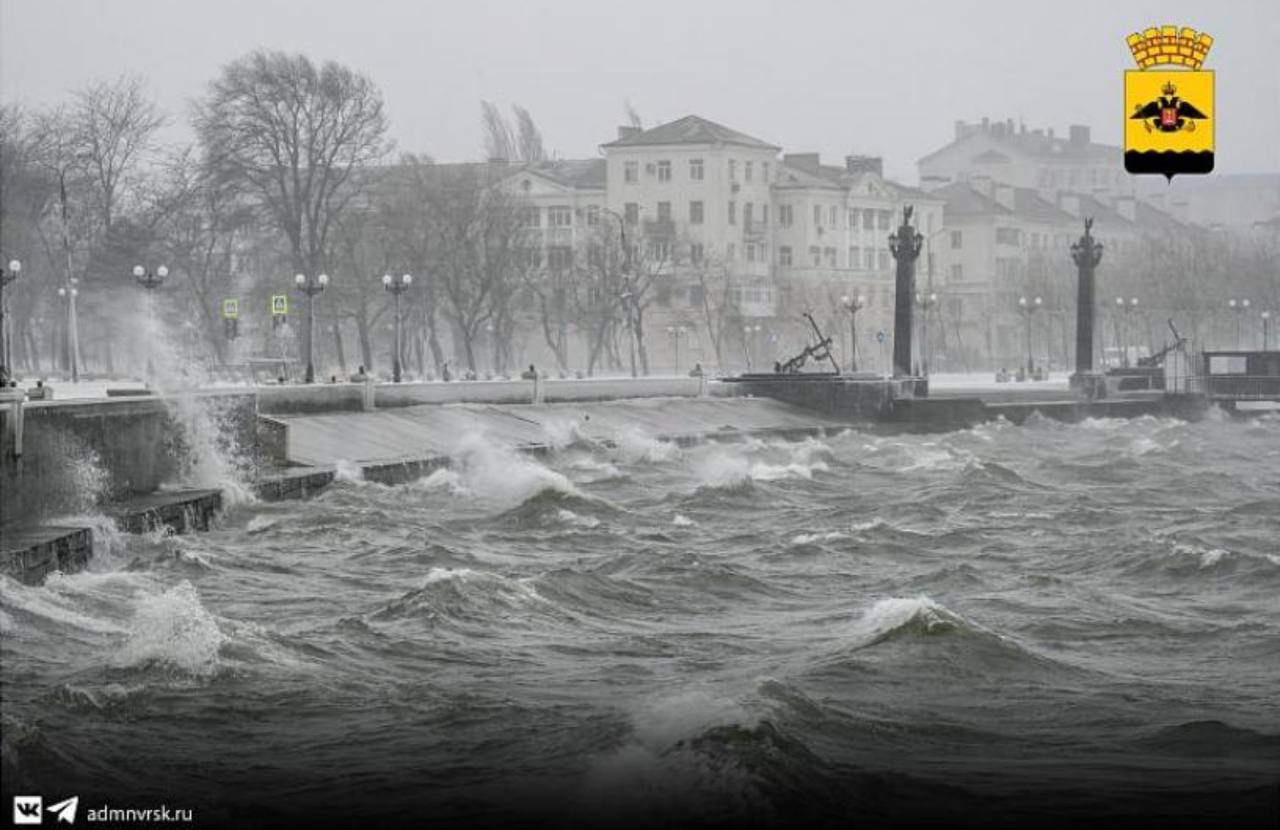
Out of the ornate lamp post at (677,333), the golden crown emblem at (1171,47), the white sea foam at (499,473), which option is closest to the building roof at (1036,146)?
the ornate lamp post at (677,333)

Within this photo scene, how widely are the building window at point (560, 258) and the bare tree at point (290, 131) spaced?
17036 millimetres

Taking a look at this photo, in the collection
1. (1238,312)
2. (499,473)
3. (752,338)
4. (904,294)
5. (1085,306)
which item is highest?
(904,294)

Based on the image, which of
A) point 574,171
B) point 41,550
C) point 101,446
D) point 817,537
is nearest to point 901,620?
point 41,550

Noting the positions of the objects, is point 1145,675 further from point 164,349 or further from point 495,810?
point 164,349

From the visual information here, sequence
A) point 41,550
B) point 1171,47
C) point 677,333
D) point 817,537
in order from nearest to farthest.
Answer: point 1171,47
point 41,550
point 817,537
point 677,333

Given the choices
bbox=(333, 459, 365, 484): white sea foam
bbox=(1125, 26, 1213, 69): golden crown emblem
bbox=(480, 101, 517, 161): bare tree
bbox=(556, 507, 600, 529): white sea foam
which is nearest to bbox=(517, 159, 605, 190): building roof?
bbox=(480, 101, 517, 161): bare tree

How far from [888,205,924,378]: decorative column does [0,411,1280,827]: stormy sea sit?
1075 inches

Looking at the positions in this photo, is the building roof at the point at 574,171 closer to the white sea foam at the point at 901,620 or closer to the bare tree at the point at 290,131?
the bare tree at the point at 290,131

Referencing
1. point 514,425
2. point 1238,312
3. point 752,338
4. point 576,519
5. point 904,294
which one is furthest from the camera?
point 752,338

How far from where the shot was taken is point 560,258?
261 feet

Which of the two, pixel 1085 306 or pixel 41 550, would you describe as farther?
pixel 1085 306

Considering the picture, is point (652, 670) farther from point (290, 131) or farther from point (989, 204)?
point (989, 204)

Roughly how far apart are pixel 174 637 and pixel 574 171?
3355 inches

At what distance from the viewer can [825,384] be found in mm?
53125
